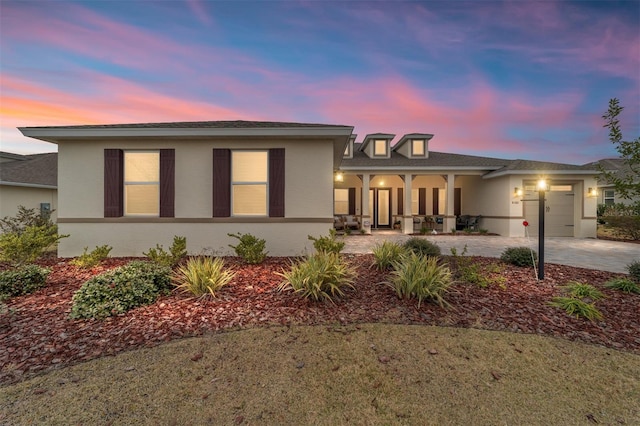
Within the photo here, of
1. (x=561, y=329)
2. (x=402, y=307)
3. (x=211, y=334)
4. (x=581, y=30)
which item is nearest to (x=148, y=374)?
(x=211, y=334)

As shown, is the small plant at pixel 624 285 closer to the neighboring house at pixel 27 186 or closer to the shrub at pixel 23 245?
the shrub at pixel 23 245

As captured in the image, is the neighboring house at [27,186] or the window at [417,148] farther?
the window at [417,148]

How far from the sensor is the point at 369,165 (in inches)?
554

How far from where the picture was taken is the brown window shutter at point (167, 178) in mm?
7387

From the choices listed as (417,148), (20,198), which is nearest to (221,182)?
(20,198)

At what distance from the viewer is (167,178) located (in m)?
7.40

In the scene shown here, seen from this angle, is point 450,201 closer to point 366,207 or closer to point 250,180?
point 366,207

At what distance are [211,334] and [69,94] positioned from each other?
13.0 m

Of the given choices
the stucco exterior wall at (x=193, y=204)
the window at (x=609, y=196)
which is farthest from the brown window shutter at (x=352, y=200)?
the window at (x=609, y=196)

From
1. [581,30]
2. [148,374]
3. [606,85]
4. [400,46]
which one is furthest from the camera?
[606,85]

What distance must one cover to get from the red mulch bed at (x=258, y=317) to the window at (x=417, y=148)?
12.1 metres

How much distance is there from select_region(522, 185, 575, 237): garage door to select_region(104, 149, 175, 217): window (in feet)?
50.3

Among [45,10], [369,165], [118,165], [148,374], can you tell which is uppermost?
[45,10]

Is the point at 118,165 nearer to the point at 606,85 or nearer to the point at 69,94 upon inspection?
the point at 69,94
